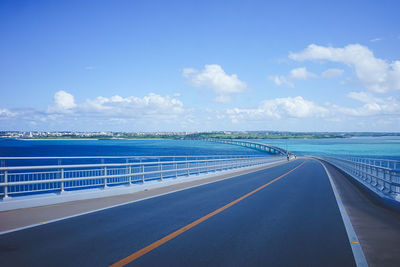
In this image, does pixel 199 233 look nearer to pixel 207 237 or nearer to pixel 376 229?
pixel 207 237

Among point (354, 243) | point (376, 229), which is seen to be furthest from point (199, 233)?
point (376, 229)

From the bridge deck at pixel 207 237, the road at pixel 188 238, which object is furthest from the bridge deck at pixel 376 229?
the road at pixel 188 238

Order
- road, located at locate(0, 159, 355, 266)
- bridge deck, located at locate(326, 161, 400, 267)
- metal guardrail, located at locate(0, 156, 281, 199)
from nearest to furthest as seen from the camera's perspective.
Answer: road, located at locate(0, 159, 355, 266)
bridge deck, located at locate(326, 161, 400, 267)
metal guardrail, located at locate(0, 156, 281, 199)

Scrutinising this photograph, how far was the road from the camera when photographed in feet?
17.9

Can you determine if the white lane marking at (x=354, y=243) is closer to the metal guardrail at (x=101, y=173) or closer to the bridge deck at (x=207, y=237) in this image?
the bridge deck at (x=207, y=237)

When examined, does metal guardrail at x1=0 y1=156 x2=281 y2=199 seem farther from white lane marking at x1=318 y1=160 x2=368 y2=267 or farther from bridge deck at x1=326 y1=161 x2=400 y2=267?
bridge deck at x1=326 y1=161 x2=400 y2=267

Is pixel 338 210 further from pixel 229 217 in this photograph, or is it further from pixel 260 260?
pixel 260 260

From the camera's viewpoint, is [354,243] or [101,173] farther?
[101,173]

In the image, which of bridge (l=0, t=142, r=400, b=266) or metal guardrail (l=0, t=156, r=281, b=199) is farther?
metal guardrail (l=0, t=156, r=281, b=199)

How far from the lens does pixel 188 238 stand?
6.75 meters

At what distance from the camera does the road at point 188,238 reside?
5.47 m

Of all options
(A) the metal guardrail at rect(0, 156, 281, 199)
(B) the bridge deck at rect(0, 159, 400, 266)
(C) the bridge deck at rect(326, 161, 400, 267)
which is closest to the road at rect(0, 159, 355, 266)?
(B) the bridge deck at rect(0, 159, 400, 266)

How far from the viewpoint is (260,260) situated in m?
5.48

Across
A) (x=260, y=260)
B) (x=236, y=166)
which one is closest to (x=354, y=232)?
(x=260, y=260)
